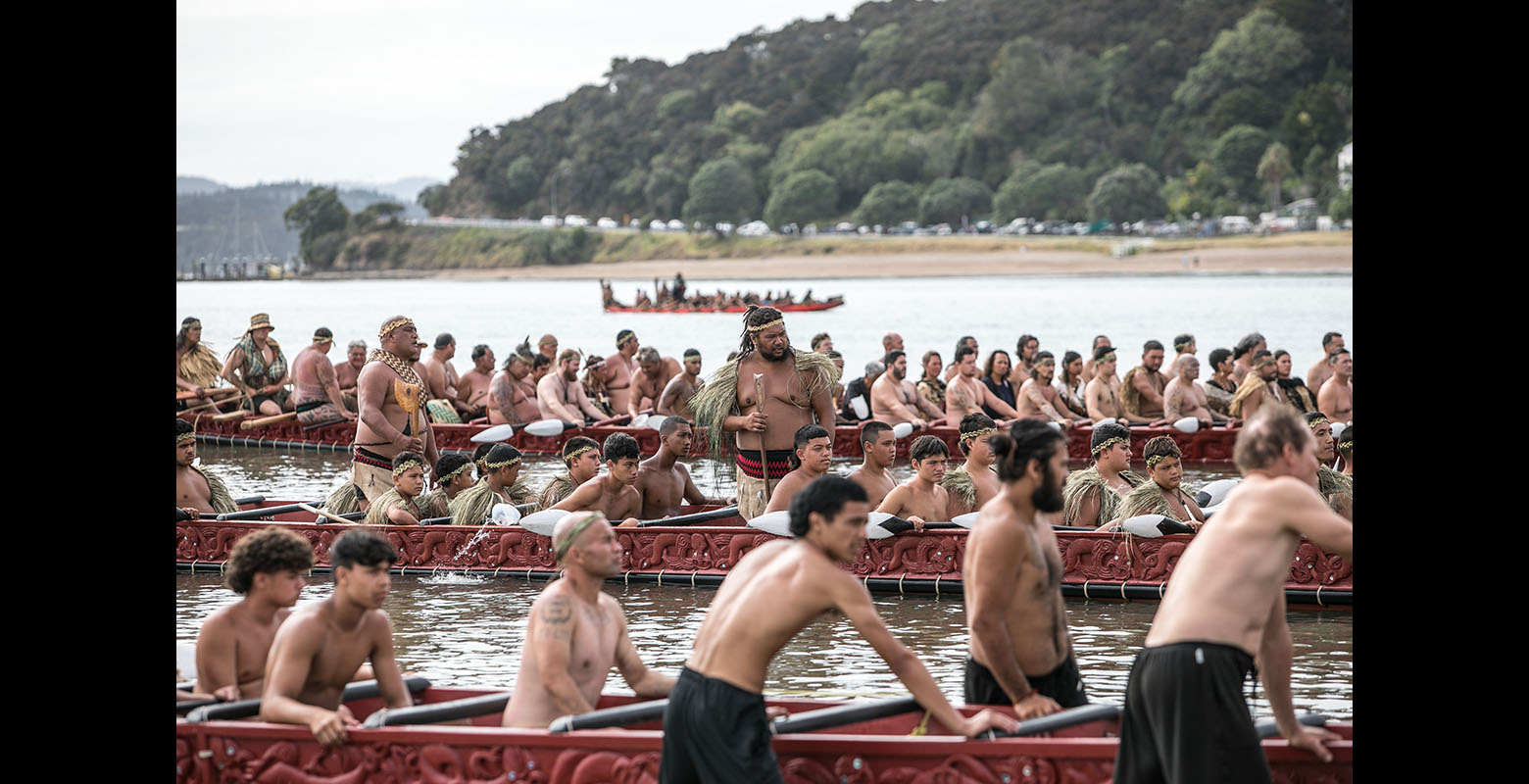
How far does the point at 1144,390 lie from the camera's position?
21.8 metres

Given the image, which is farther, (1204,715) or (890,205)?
(890,205)

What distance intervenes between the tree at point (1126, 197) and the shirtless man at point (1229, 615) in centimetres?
10016

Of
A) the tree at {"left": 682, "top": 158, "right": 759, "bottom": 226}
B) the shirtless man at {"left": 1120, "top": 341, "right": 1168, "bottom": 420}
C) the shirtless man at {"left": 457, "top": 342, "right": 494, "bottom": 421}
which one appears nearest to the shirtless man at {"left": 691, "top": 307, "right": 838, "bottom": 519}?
the shirtless man at {"left": 1120, "top": 341, "right": 1168, "bottom": 420}

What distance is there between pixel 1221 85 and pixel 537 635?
114805 millimetres

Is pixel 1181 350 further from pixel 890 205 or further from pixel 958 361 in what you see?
pixel 890 205

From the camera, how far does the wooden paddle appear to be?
23656mm

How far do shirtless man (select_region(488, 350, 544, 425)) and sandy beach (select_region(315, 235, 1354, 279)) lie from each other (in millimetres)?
77182

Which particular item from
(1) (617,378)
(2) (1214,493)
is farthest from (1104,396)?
(2) (1214,493)

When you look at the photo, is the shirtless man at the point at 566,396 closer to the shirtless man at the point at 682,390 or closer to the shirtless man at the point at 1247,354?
the shirtless man at the point at 682,390

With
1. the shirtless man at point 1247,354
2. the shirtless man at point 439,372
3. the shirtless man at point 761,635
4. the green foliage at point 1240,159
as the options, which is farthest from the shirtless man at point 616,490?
the green foliage at point 1240,159

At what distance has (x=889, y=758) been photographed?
23.1 ft

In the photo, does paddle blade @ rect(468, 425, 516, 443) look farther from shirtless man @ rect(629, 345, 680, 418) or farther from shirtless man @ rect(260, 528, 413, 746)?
shirtless man @ rect(260, 528, 413, 746)

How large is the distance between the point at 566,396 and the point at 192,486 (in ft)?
27.7

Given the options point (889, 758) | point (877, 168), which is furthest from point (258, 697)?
point (877, 168)
